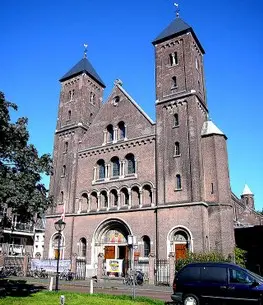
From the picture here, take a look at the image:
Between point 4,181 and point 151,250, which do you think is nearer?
point 4,181

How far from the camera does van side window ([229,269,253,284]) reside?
39.1 ft

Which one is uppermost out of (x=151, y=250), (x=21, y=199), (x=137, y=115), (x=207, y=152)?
(x=137, y=115)

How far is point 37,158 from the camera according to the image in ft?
48.7

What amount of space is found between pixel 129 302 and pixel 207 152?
1761 centimetres

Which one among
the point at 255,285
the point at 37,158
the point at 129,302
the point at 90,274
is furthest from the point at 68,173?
→ the point at 255,285

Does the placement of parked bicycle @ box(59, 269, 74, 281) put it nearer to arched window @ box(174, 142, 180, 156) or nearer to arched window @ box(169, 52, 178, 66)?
arched window @ box(174, 142, 180, 156)

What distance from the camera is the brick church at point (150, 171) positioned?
2616 cm

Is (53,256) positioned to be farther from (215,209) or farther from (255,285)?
(255,285)

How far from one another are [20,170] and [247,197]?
55.5m

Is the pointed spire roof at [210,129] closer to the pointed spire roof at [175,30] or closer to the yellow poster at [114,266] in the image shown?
the pointed spire roof at [175,30]

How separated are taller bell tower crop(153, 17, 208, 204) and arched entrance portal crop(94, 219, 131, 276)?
5174 mm

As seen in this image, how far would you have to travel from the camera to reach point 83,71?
129ft

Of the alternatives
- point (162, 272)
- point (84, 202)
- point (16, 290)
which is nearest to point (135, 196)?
point (84, 202)

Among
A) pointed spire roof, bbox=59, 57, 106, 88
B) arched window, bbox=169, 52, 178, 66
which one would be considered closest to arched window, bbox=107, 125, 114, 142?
arched window, bbox=169, 52, 178, 66
